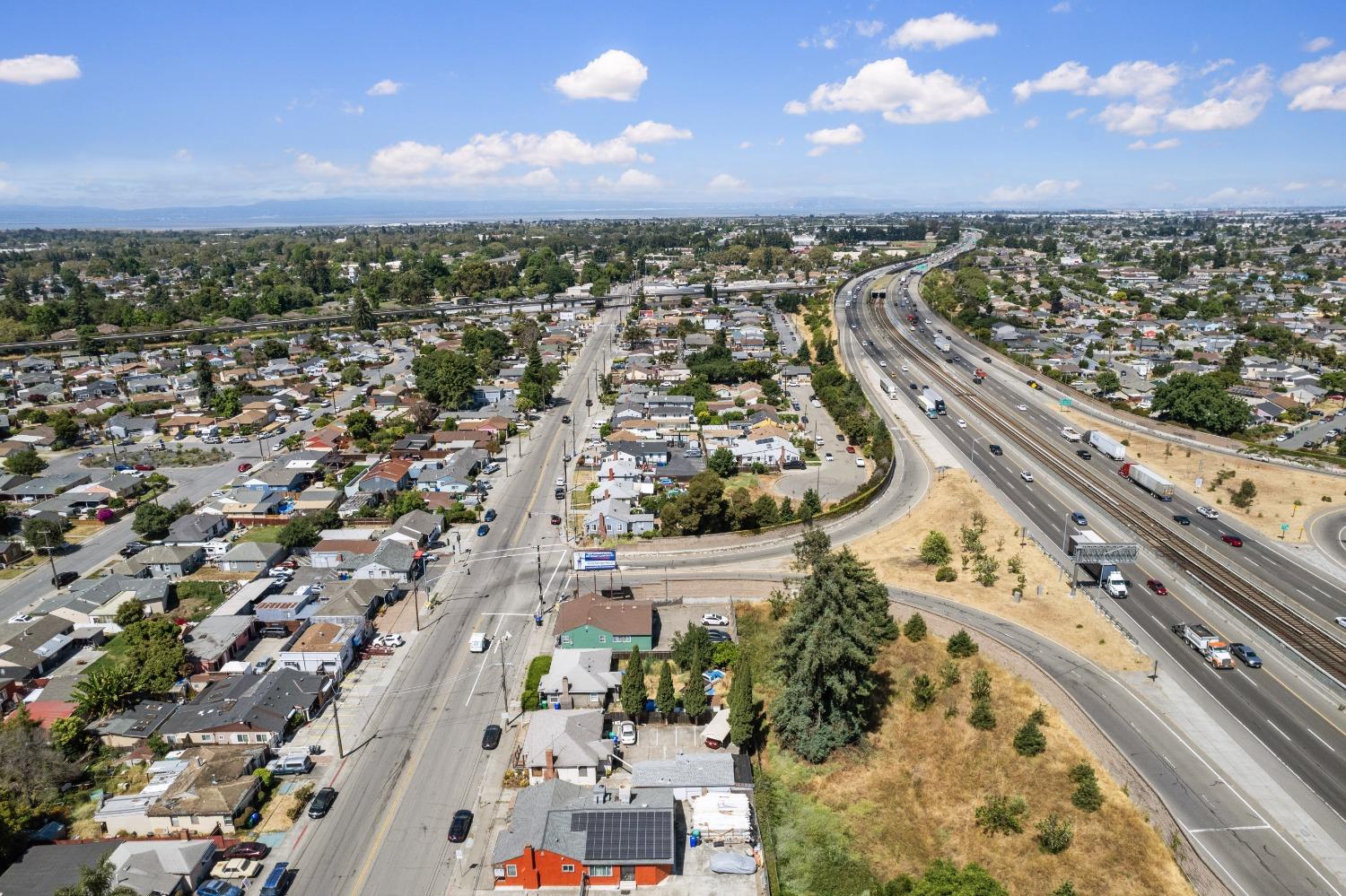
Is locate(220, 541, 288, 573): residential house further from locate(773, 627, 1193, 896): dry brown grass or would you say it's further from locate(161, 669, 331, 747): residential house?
locate(773, 627, 1193, 896): dry brown grass

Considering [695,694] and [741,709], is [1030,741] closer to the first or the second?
[741,709]

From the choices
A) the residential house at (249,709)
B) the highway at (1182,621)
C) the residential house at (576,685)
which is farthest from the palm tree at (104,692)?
the highway at (1182,621)

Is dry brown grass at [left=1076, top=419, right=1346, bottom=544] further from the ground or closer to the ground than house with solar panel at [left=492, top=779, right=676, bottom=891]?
further from the ground

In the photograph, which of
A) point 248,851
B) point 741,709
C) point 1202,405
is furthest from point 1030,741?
point 1202,405

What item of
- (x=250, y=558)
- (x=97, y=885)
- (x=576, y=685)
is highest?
(x=97, y=885)

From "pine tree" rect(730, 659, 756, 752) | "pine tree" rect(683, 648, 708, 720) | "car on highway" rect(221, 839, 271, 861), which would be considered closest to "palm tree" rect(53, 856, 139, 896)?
"car on highway" rect(221, 839, 271, 861)

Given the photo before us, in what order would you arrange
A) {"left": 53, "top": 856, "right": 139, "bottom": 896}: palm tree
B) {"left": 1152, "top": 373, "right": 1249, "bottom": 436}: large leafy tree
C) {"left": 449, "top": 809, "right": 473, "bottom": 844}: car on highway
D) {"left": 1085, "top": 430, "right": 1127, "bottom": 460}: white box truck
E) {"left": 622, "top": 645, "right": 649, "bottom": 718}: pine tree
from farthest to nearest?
{"left": 1152, "top": 373, "right": 1249, "bottom": 436}: large leafy tree, {"left": 1085, "top": 430, "right": 1127, "bottom": 460}: white box truck, {"left": 622, "top": 645, "right": 649, "bottom": 718}: pine tree, {"left": 449, "top": 809, "right": 473, "bottom": 844}: car on highway, {"left": 53, "top": 856, "right": 139, "bottom": 896}: palm tree
